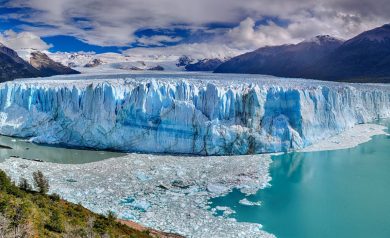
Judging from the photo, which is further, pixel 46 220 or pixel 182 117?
pixel 182 117

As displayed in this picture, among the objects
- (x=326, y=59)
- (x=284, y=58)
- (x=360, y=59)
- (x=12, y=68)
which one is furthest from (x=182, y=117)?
(x=284, y=58)

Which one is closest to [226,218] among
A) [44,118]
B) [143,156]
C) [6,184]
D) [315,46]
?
[6,184]

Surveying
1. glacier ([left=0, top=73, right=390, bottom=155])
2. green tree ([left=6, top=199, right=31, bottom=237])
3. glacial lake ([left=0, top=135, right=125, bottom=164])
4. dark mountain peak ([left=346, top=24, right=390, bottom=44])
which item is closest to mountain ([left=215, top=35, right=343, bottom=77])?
dark mountain peak ([left=346, top=24, right=390, bottom=44])

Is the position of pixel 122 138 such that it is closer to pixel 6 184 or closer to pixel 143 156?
pixel 143 156

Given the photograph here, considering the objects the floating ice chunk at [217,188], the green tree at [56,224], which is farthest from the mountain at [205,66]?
the green tree at [56,224]

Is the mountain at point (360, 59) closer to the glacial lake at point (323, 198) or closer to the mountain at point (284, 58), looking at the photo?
the mountain at point (284, 58)

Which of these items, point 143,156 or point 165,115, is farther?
point 165,115

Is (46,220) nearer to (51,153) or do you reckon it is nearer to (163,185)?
(163,185)
